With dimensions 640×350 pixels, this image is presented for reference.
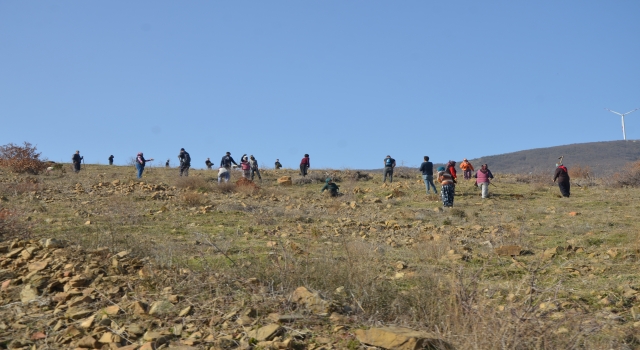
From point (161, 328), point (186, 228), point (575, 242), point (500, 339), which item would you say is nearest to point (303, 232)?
point (186, 228)

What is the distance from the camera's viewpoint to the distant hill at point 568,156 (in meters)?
92.3

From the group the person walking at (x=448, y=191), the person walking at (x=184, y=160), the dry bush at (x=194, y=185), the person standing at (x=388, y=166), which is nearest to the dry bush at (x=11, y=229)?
the dry bush at (x=194, y=185)

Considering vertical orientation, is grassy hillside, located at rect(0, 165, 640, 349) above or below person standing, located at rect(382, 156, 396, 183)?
below

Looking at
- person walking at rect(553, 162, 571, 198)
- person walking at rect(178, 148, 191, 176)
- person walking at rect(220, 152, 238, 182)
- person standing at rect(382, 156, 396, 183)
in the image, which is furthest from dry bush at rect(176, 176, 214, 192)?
person walking at rect(553, 162, 571, 198)

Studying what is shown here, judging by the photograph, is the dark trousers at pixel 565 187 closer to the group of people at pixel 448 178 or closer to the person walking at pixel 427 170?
the group of people at pixel 448 178

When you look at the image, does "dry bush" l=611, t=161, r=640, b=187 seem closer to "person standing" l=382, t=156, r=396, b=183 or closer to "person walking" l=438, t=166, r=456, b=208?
"person standing" l=382, t=156, r=396, b=183

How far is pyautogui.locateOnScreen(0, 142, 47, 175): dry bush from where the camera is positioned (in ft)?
79.0

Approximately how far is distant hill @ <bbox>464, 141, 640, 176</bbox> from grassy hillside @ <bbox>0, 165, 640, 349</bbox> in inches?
3256

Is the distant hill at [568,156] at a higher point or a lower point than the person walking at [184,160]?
higher

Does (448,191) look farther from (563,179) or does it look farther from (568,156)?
(568,156)

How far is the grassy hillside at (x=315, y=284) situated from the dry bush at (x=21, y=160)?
14.1 m

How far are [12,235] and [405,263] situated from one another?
5317mm

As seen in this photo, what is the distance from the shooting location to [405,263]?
24.5ft

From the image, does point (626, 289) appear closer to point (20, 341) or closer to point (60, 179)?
point (20, 341)
